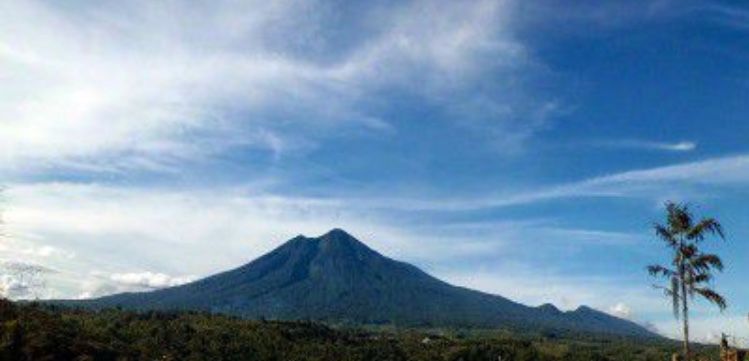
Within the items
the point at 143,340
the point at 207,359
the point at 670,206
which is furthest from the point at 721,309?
the point at 143,340

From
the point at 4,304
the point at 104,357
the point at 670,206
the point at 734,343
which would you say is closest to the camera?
the point at 734,343

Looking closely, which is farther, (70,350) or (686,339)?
(70,350)

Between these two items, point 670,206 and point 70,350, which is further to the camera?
point 70,350

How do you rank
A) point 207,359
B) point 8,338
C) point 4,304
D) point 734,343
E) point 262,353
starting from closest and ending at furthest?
1. point 734,343
2. point 8,338
3. point 4,304
4. point 207,359
5. point 262,353

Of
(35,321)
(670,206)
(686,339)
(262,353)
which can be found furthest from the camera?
(262,353)

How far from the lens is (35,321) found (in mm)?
77812

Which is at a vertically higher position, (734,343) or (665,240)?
(665,240)

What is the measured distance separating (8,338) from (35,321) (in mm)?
29453

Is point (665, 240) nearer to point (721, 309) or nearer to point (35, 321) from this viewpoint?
point (721, 309)

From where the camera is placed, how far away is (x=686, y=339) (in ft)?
96.5

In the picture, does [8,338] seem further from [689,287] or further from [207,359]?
[207,359]

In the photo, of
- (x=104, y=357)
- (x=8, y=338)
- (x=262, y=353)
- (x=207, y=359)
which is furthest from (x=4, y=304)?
(x=262, y=353)

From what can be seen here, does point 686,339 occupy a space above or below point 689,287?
below

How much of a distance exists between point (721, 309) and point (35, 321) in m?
63.7
